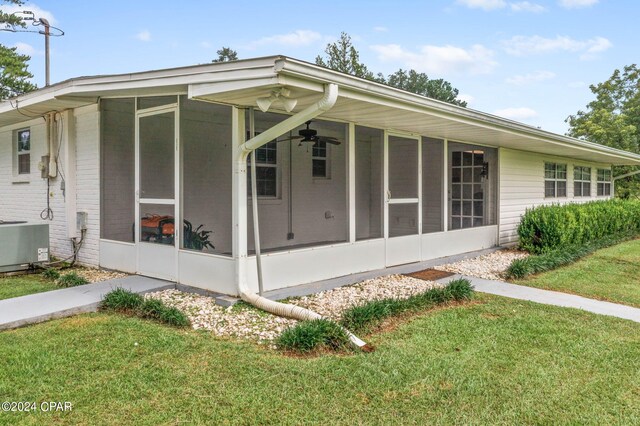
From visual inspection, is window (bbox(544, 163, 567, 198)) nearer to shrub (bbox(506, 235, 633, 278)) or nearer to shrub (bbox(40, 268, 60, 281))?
shrub (bbox(506, 235, 633, 278))

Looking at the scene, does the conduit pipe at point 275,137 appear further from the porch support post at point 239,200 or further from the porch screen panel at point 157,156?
the porch screen panel at point 157,156

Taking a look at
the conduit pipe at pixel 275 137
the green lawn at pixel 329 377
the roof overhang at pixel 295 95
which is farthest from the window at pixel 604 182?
the conduit pipe at pixel 275 137

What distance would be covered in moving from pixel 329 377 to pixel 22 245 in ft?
18.0

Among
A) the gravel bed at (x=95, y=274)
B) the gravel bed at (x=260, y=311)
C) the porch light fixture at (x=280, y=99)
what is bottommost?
the gravel bed at (x=260, y=311)

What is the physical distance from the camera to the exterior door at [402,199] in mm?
6797

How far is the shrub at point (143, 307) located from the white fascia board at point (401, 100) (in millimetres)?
2404

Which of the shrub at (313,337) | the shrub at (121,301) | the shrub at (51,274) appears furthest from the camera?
the shrub at (51,274)

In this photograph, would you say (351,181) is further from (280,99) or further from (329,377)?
(329,377)

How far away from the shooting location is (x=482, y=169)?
9.41 metres

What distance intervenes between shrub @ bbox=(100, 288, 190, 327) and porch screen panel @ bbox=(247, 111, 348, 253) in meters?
2.84

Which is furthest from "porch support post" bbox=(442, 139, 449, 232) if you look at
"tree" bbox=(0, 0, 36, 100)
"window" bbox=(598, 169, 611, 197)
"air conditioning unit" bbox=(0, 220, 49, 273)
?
"tree" bbox=(0, 0, 36, 100)

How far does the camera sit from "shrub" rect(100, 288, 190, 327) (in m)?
4.11

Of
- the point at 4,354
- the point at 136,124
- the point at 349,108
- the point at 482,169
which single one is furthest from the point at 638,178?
the point at 4,354

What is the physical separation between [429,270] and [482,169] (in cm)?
333
